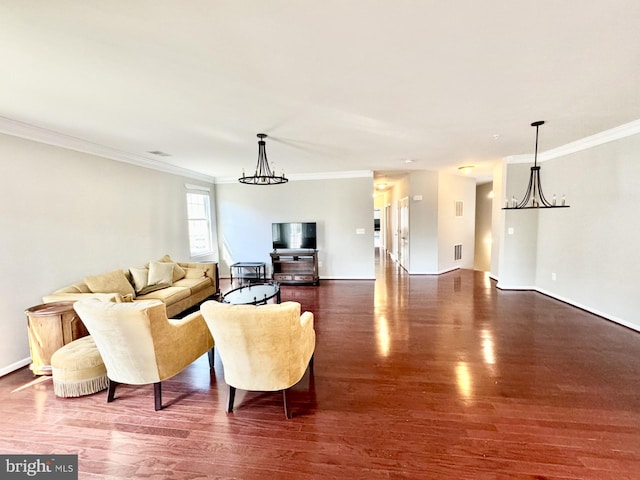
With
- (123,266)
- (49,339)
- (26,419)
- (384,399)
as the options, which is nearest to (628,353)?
(384,399)

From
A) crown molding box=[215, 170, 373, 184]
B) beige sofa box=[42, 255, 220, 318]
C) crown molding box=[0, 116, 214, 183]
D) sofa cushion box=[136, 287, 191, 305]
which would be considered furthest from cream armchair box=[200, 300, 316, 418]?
crown molding box=[215, 170, 373, 184]

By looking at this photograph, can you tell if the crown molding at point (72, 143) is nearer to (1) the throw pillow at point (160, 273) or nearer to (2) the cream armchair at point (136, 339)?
(1) the throw pillow at point (160, 273)

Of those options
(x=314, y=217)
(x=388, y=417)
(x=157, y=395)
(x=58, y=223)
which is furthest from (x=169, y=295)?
(x=314, y=217)

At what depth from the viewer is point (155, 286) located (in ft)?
14.4

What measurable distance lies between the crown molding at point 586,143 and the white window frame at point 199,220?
681 cm

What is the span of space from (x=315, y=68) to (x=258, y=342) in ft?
6.97

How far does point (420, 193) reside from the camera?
7227 millimetres

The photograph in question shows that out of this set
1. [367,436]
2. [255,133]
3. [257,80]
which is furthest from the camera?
[255,133]

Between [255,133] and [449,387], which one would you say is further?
[255,133]

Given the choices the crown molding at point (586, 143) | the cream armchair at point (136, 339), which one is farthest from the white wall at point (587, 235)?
the cream armchair at point (136, 339)

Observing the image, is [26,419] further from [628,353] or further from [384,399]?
[628,353]

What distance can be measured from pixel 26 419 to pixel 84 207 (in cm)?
269

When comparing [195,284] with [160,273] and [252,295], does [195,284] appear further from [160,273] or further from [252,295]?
[252,295]

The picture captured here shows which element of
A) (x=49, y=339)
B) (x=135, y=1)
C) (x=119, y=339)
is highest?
(x=135, y=1)
